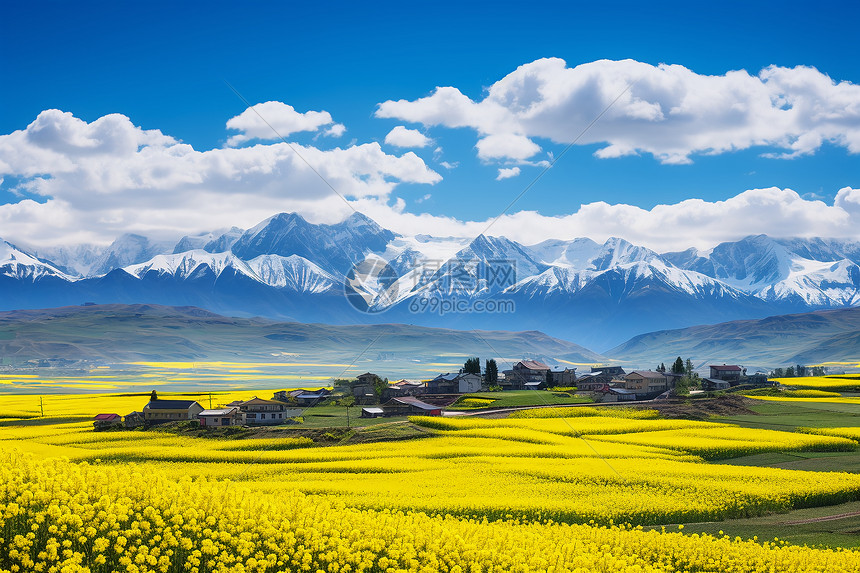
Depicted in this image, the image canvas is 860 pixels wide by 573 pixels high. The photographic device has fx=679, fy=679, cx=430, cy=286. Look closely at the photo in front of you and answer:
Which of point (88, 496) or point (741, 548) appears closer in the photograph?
point (88, 496)

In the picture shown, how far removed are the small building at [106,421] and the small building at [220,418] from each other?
24.9 ft

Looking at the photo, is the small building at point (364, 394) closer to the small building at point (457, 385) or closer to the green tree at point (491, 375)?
the small building at point (457, 385)

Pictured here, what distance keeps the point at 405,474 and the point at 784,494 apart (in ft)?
64.5

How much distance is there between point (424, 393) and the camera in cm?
10644

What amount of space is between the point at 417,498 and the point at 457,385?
7889 centimetres

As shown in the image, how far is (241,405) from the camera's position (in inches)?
2699

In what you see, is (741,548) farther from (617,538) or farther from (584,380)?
(584,380)

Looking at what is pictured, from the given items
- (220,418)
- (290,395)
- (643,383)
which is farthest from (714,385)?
(220,418)

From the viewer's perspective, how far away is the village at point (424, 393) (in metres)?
66.8

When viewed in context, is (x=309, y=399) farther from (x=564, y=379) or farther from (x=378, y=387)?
(x=564, y=379)

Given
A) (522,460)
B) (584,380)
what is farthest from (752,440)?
(584,380)

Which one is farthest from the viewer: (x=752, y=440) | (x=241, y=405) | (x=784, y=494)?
(x=241, y=405)

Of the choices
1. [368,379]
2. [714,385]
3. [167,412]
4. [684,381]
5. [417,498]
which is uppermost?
[368,379]

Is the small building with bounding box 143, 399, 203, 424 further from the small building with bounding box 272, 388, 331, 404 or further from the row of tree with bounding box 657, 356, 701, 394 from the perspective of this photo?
the row of tree with bounding box 657, 356, 701, 394
